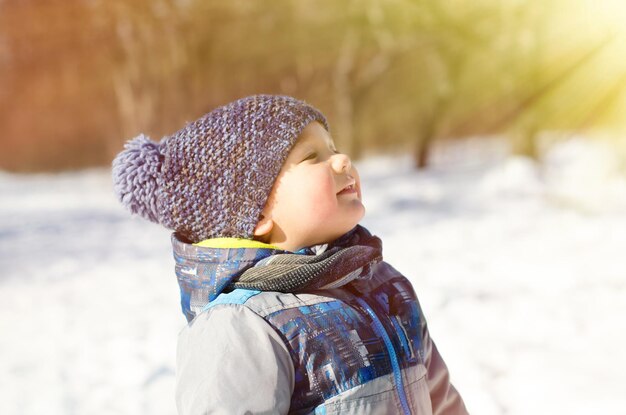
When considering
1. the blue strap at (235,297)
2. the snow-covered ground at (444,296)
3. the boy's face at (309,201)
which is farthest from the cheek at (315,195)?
the snow-covered ground at (444,296)

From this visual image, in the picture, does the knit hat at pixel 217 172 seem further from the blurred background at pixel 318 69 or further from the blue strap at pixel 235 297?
the blurred background at pixel 318 69

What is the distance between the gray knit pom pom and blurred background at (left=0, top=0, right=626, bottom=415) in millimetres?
1135

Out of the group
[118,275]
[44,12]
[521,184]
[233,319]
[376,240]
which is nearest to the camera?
[233,319]

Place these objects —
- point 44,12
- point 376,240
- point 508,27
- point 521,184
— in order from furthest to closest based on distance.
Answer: point 44,12 → point 508,27 → point 521,184 → point 376,240

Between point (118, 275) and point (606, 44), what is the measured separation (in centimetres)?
664

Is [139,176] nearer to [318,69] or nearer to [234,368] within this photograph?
[234,368]

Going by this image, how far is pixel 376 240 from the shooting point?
50.6 inches

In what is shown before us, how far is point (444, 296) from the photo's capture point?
10.5 feet

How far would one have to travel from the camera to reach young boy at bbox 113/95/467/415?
→ 1.04 m

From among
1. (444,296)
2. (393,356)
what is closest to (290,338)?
(393,356)

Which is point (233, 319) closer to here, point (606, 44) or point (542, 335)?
point (542, 335)

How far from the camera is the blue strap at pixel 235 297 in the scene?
3.59ft

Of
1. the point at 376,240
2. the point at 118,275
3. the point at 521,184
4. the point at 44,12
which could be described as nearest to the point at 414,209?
the point at 521,184

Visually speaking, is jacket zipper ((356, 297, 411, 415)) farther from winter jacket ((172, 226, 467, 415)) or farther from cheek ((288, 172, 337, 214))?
cheek ((288, 172, 337, 214))
